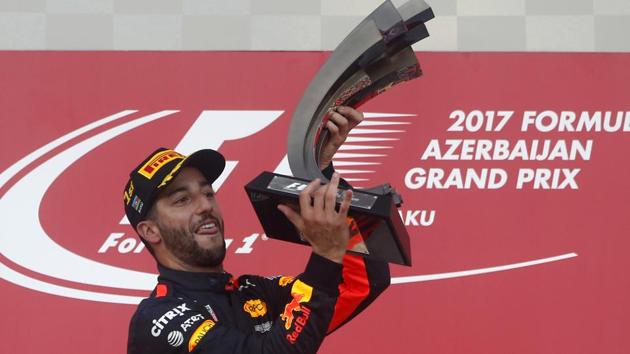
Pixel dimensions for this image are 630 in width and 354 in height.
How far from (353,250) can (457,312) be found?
155cm

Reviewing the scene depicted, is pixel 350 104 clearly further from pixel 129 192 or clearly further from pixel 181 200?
pixel 129 192

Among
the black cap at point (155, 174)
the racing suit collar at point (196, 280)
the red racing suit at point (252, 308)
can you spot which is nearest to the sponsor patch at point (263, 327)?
the red racing suit at point (252, 308)

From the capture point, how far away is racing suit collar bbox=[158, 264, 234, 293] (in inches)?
70.2

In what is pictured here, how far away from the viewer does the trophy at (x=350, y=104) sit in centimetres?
143

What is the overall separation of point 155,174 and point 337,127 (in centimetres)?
40

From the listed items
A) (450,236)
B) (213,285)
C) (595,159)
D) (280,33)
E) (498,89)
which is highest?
(280,33)

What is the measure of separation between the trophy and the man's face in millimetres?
176

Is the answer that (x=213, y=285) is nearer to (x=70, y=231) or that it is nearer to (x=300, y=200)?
(x=300, y=200)

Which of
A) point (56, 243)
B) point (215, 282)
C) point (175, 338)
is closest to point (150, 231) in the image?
point (215, 282)

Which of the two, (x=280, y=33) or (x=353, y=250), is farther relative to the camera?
(x=280, y=33)

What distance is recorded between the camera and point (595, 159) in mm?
3018

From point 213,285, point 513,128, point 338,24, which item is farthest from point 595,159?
point 213,285

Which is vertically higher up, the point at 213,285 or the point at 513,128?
the point at 513,128

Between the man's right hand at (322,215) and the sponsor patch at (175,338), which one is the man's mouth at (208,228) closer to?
the sponsor patch at (175,338)
